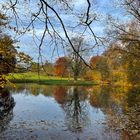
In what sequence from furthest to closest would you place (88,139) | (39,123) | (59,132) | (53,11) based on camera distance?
(39,123) → (59,132) → (88,139) → (53,11)

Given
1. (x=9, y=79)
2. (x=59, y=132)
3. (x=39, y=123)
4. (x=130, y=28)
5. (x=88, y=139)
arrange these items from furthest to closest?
1. (x=130, y=28)
2. (x=39, y=123)
3. (x=59, y=132)
4. (x=88, y=139)
5. (x=9, y=79)

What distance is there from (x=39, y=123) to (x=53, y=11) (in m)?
17.8

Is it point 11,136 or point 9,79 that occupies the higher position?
point 9,79

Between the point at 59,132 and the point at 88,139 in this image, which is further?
the point at 59,132

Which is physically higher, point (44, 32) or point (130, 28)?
point (130, 28)

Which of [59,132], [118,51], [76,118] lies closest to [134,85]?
[118,51]

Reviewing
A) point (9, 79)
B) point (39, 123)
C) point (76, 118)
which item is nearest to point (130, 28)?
point (76, 118)

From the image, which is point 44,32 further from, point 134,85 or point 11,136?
point 134,85

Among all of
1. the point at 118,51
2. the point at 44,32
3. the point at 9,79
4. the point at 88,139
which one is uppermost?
the point at 118,51

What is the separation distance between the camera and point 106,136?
1891 centimetres

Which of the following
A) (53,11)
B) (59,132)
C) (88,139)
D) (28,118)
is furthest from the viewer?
(28,118)

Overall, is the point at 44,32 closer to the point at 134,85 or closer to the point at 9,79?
the point at 9,79

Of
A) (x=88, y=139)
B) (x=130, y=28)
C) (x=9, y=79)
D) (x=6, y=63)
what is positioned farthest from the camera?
(x=130, y=28)

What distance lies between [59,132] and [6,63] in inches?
508
